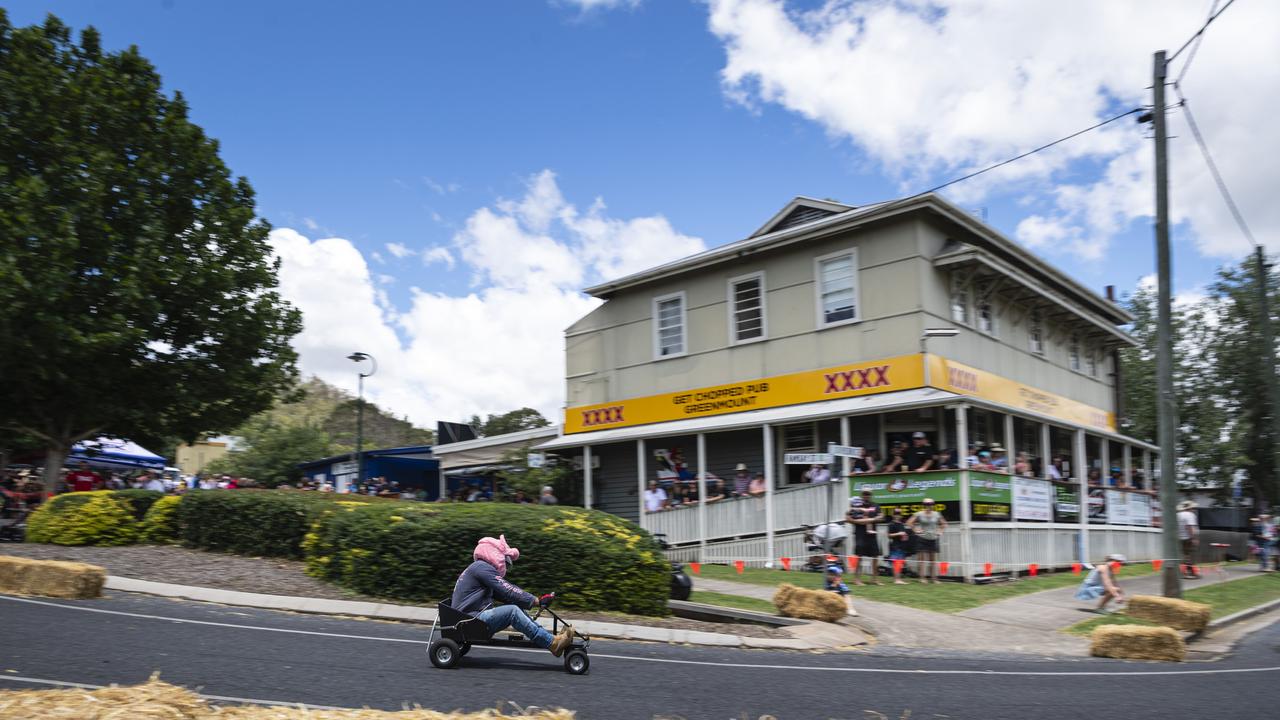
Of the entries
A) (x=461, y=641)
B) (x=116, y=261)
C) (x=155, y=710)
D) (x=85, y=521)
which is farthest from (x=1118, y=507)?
(x=116, y=261)

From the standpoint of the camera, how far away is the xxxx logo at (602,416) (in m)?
25.7

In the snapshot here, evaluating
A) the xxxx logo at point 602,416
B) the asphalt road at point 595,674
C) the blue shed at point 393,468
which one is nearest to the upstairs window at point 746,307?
the xxxx logo at point 602,416

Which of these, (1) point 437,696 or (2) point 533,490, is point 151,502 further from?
(1) point 437,696

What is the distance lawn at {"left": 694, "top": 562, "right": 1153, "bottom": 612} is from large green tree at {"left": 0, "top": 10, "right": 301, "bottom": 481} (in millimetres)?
13337

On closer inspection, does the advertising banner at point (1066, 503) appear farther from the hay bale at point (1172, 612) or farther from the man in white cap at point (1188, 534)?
the hay bale at point (1172, 612)

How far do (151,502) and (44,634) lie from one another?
8686 millimetres

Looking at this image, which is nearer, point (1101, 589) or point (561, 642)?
point (561, 642)

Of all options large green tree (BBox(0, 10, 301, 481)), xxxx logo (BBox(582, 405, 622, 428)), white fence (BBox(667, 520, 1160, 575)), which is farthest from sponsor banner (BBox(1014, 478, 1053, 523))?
large green tree (BBox(0, 10, 301, 481))

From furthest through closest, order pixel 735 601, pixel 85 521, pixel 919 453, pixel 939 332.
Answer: pixel 919 453 < pixel 939 332 < pixel 85 521 < pixel 735 601

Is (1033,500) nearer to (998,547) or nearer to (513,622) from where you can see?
(998,547)

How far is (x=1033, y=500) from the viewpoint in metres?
19.4

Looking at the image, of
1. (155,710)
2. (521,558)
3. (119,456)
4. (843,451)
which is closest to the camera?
(155,710)

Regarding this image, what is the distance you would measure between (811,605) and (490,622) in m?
5.82

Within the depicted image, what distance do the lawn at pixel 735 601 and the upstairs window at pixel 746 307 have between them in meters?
8.95
